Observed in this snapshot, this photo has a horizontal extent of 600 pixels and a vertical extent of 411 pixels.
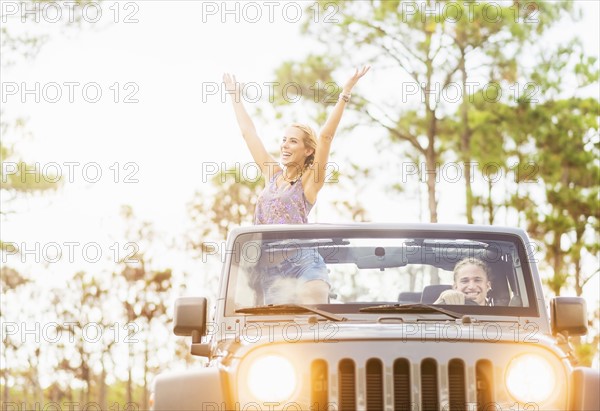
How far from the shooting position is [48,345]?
48.3 m

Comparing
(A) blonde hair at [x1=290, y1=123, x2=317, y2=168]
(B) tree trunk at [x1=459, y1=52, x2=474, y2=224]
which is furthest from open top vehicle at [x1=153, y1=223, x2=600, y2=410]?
(B) tree trunk at [x1=459, y1=52, x2=474, y2=224]

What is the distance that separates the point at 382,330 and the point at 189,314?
117cm

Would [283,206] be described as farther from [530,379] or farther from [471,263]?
[530,379]

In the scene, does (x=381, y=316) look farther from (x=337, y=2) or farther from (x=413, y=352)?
(x=337, y=2)

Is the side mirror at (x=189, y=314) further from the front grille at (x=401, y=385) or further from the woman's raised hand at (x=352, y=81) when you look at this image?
the woman's raised hand at (x=352, y=81)

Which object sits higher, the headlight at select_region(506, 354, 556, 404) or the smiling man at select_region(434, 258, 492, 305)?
the smiling man at select_region(434, 258, 492, 305)

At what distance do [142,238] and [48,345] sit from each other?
26.7 ft

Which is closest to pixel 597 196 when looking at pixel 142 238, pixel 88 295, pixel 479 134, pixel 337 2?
pixel 479 134

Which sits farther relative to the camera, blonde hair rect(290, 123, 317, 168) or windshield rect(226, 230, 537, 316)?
blonde hair rect(290, 123, 317, 168)

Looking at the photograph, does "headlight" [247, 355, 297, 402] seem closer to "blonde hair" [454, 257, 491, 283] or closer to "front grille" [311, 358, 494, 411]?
"front grille" [311, 358, 494, 411]

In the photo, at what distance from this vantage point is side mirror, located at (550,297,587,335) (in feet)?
19.4

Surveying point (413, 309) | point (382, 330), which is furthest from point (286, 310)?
point (382, 330)

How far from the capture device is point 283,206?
7168 millimetres

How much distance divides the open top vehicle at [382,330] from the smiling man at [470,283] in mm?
17
